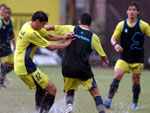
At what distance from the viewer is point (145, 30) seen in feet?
26.5

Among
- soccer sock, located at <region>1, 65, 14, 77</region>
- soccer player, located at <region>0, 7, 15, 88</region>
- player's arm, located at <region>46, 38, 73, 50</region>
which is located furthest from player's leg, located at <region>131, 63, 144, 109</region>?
soccer player, located at <region>0, 7, 15, 88</region>

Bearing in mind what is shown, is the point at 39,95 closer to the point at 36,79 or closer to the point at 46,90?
the point at 46,90

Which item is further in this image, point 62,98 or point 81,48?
point 62,98

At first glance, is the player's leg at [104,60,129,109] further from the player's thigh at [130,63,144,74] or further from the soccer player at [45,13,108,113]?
the soccer player at [45,13,108,113]

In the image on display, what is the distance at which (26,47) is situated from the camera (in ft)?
21.2

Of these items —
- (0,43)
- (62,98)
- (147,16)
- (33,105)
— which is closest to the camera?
(33,105)

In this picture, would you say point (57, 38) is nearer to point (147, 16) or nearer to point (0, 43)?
point (0, 43)

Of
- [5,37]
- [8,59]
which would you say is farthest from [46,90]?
[5,37]

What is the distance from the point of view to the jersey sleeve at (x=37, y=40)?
6.34 m

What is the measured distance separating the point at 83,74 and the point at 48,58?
924 cm

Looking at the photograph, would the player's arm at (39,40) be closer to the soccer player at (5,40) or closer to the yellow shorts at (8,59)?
the soccer player at (5,40)

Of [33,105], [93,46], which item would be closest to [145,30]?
[93,46]

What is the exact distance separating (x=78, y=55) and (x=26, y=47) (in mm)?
795

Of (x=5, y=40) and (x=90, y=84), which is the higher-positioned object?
(x=90, y=84)
